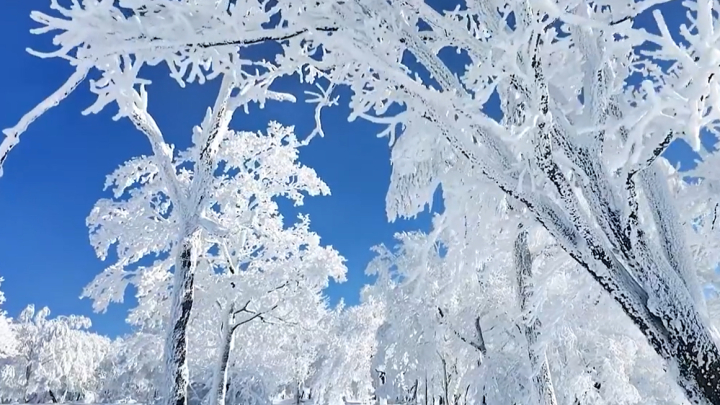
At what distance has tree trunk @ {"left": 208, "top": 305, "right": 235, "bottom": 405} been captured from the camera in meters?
11.5

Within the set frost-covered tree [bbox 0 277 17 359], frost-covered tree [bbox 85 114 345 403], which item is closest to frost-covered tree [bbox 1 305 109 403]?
frost-covered tree [bbox 0 277 17 359]

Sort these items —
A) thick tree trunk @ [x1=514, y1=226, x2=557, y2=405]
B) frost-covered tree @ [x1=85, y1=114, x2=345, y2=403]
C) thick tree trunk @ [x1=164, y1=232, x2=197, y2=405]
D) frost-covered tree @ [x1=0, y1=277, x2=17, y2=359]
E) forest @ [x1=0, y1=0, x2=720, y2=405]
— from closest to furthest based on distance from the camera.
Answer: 1. forest @ [x1=0, y1=0, x2=720, y2=405]
2. thick tree trunk @ [x1=164, y1=232, x2=197, y2=405]
3. thick tree trunk @ [x1=514, y1=226, x2=557, y2=405]
4. frost-covered tree @ [x1=85, y1=114, x2=345, y2=403]
5. frost-covered tree @ [x1=0, y1=277, x2=17, y2=359]

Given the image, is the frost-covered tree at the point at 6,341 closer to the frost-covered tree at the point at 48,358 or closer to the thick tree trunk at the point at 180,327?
the frost-covered tree at the point at 48,358

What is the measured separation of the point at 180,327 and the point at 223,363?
14.6 feet

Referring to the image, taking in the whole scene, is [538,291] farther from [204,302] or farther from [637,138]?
[204,302]

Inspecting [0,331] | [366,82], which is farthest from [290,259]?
[0,331]

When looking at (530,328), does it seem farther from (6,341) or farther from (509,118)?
(6,341)

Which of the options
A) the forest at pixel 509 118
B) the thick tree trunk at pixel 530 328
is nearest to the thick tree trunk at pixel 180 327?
the forest at pixel 509 118

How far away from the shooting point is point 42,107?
2.96 meters

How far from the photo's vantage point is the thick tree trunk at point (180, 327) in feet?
23.6

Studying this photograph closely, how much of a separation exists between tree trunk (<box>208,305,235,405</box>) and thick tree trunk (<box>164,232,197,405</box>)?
407 cm

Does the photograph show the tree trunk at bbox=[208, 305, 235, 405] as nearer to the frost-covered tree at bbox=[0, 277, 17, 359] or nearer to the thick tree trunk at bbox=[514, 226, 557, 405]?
the thick tree trunk at bbox=[514, 226, 557, 405]

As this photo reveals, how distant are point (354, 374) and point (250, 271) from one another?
20.1 metres

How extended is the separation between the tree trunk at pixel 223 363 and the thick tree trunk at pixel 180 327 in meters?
4.07
